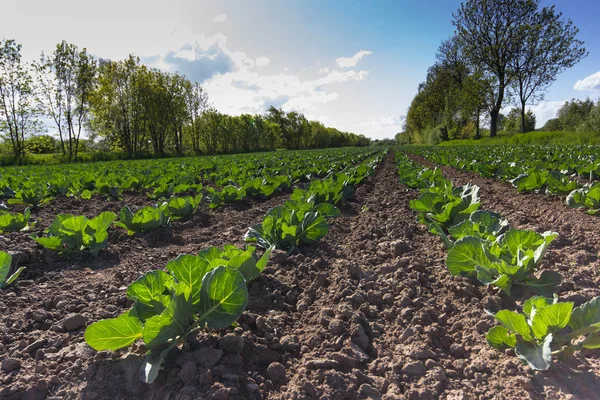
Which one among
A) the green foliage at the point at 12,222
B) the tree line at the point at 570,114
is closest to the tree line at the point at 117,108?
the green foliage at the point at 12,222

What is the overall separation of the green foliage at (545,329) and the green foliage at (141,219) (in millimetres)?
3754

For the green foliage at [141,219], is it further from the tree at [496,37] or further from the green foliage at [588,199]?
the tree at [496,37]

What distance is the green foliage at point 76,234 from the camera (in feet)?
10.8

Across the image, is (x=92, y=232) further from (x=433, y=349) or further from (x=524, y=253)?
(x=524, y=253)

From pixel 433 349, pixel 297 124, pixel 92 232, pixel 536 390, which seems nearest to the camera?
pixel 536 390

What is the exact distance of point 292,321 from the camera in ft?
7.20

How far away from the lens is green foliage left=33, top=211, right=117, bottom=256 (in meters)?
3.29

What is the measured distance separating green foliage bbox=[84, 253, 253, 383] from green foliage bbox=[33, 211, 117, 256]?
200cm

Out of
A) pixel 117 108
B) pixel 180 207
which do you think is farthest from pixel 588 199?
pixel 117 108

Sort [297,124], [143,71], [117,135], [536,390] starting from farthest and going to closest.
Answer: [297,124]
[117,135]
[143,71]
[536,390]

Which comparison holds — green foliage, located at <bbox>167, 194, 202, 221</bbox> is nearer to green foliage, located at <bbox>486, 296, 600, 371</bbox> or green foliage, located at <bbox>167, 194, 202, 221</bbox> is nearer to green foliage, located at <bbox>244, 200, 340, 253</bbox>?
green foliage, located at <bbox>244, 200, 340, 253</bbox>

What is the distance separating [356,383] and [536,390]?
0.78 m

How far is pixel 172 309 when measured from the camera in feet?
5.18

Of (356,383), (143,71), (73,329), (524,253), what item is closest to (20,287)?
(73,329)
